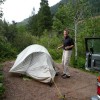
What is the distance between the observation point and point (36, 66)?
10.9 metres

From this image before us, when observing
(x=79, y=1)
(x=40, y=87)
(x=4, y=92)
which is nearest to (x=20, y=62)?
(x=40, y=87)

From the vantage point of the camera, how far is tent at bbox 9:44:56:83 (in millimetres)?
10461

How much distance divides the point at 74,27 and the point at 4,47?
16.3 ft

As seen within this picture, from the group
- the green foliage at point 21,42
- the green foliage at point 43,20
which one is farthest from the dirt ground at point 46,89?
the green foliage at point 43,20

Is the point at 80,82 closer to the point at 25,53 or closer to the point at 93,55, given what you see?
the point at 25,53

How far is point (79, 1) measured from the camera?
59.8 feet

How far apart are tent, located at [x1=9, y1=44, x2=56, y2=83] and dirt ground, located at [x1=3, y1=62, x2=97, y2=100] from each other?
0.90 feet

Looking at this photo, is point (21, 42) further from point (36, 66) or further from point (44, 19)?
point (44, 19)

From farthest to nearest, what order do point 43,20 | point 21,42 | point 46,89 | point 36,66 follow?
point 43,20
point 21,42
point 36,66
point 46,89

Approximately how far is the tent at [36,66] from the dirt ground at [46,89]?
275 millimetres

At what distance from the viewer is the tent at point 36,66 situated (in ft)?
34.3

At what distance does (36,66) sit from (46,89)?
136 centimetres

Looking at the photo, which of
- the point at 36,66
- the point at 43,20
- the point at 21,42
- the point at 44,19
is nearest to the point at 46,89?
the point at 36,66

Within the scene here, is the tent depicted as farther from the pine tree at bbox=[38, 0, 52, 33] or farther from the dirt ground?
the pine tree at bbox=[38, 0, 52, 33]
